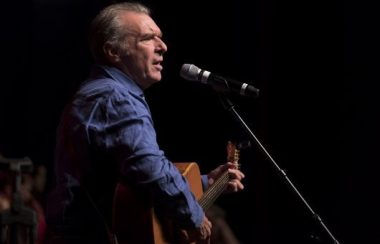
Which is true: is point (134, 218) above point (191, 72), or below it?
below

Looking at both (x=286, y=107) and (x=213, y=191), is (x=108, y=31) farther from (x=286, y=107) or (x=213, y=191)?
(x=286, y=107)

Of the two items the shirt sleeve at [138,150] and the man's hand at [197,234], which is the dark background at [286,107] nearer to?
the man's hand at [197,234]

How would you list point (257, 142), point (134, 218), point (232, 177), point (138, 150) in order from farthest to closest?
1. point (232, 177)
2. point (257, 142)
3. point (134, 218)
4. point (138, 150)

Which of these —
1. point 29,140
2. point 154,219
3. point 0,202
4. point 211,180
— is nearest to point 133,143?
point 154,219

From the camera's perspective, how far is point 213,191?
8.38ft

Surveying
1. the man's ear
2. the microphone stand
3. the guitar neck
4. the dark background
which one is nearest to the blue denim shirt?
the man's ear

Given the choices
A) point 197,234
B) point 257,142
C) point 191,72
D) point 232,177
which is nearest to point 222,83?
point 191,72

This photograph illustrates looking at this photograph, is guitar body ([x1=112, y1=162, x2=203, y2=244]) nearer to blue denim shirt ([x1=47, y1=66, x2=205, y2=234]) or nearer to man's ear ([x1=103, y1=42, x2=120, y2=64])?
blue denim shirt ([x1=47, y1=66, x2=205, y2=234])

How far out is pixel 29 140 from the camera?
18.1ft

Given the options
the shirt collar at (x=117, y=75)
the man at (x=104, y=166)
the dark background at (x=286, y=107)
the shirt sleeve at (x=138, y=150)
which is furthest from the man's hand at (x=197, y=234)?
the dark background at (x=286, y=107)

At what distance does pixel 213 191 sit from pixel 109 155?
639 mm

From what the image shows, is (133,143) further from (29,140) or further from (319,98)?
(29,140)

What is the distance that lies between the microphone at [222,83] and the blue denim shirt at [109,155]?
19.5 inches

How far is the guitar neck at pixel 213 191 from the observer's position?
2.48 m
